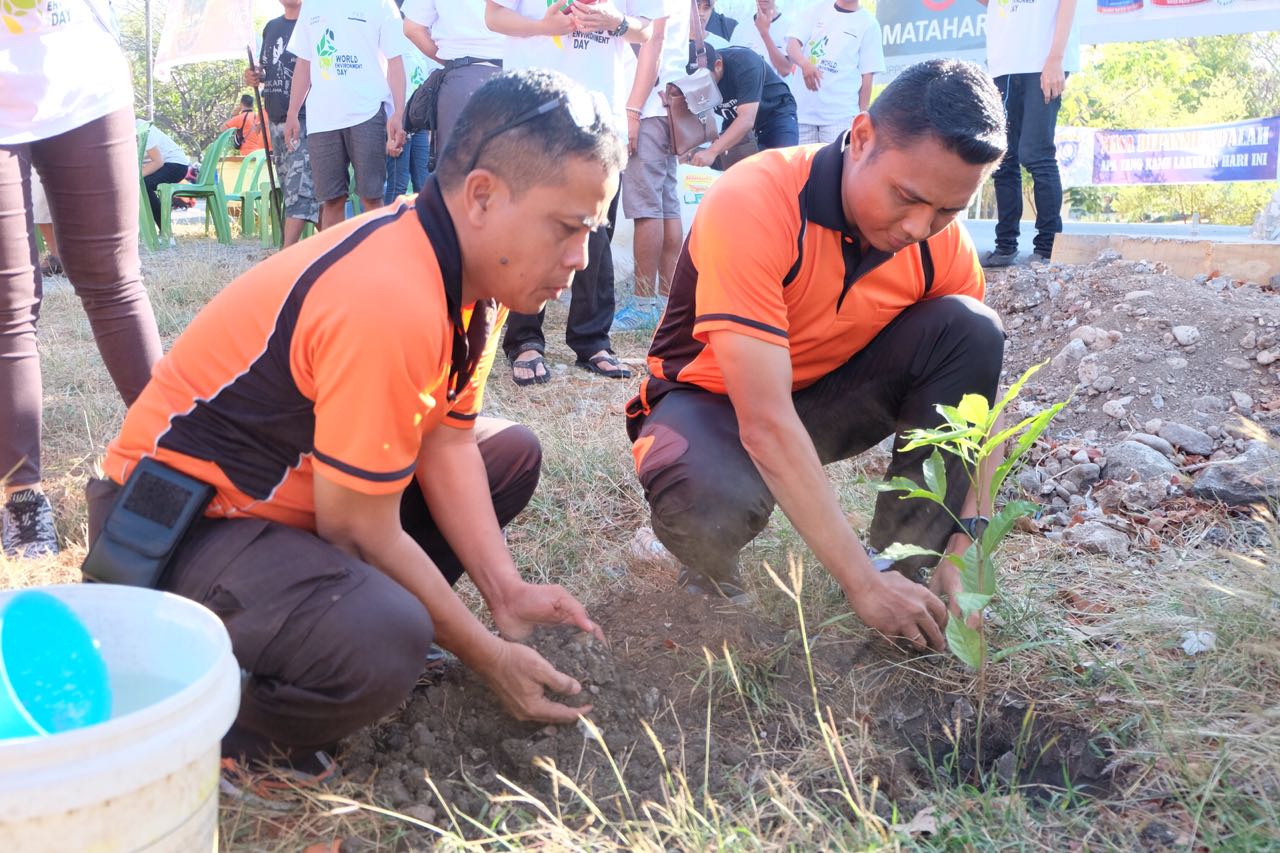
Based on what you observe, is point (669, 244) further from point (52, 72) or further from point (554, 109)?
point (554, 109)

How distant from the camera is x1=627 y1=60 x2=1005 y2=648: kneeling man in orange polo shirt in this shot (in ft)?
6.31

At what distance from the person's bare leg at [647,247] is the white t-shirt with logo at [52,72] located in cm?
283

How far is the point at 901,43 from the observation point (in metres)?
10.2

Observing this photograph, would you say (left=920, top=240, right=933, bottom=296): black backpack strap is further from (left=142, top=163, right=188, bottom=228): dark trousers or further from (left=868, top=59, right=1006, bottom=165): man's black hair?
(left=142, top=163, right=188, bottom=228): dark trousers

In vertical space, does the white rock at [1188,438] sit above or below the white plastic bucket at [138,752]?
below

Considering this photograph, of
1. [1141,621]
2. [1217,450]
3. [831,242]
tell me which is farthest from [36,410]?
[1217,450]

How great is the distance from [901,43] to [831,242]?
8960 mm

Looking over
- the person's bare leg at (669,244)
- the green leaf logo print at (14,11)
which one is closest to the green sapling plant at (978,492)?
the green leaf logo print at (14,11)

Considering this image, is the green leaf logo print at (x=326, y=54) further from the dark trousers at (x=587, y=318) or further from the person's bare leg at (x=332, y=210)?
the dark trousers at (x=587, y=318)

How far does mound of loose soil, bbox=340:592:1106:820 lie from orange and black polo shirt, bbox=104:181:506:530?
463 mm

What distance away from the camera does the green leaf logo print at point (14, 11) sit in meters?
2.36

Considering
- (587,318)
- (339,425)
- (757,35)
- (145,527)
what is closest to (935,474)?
(339,425)

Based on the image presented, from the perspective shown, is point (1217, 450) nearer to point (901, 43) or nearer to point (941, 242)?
point (941, 242)

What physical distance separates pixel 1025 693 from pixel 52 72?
2466mm
